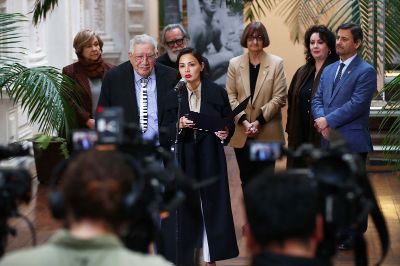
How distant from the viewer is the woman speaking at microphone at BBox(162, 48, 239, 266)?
7.58 metres

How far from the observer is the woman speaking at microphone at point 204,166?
7578 mm

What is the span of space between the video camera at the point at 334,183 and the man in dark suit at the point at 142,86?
362 cm

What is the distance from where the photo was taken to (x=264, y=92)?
952 cm

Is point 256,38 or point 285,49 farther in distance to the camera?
point 285,49

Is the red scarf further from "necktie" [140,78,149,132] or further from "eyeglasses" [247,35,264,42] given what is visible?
"necktie" [140,78,149,132]

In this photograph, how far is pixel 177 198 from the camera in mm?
3920

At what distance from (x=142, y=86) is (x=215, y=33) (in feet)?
28.3

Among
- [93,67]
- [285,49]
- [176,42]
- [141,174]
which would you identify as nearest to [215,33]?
[285,49]

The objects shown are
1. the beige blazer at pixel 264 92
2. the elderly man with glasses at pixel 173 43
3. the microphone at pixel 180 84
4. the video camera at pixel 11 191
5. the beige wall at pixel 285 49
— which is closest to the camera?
the video camera at pixel 11 191

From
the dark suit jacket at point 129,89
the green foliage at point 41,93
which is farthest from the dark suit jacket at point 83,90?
the dark suit jacket at point 129,89

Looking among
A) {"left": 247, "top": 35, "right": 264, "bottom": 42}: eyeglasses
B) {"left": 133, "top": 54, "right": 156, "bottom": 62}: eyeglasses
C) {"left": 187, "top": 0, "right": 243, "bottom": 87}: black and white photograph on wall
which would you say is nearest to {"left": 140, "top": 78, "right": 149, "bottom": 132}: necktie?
{"left": 133, "top": 54, "right": 156, "bottom": 62}: eyeglasses

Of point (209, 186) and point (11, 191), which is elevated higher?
point (11, 191)

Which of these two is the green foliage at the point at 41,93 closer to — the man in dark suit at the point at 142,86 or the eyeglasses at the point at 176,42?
the man in dark suit at the point at 142,86

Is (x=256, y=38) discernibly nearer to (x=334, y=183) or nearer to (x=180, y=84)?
(x=180, y=84)
